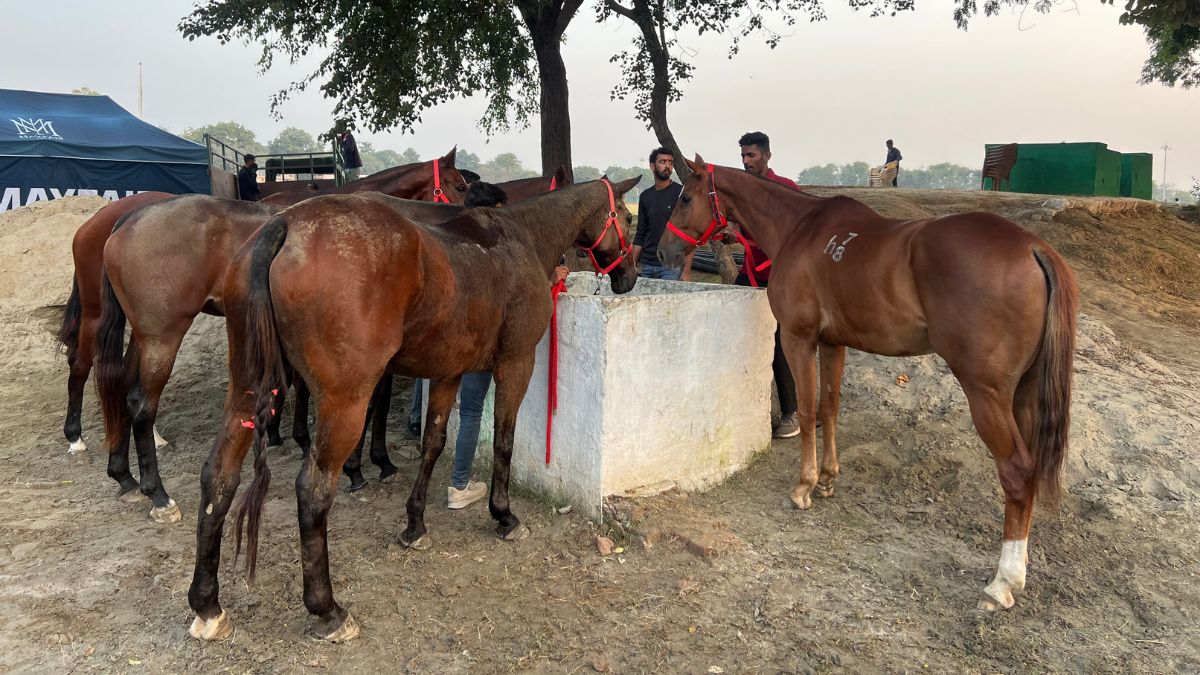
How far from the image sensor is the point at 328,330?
8.72 ft

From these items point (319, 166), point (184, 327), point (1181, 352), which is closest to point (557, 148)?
point (184, 327)

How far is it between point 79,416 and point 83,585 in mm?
2586

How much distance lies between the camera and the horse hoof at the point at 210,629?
2840 mm

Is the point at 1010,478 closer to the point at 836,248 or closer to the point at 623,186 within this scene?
the point at 836,248

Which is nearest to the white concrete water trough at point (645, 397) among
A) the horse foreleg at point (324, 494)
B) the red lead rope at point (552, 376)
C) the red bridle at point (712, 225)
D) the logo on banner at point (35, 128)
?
the red lead rope at point (552, 376)

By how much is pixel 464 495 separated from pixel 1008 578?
2866 millimetres

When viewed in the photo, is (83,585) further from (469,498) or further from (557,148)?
(557,148)

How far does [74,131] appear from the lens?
16625 millimetres

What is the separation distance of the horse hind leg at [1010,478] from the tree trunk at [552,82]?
806 cm

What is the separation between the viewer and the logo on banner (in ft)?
50.4

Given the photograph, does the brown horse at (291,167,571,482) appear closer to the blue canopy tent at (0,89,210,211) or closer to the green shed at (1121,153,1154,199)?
the blue canopy tent at (0,89,210,211)

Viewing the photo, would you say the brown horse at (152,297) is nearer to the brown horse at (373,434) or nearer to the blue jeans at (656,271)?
the brown horse at (373,434)

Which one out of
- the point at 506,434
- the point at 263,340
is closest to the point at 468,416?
the point at 506,434

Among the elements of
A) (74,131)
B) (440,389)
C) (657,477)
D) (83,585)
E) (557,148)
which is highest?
(74,131)
